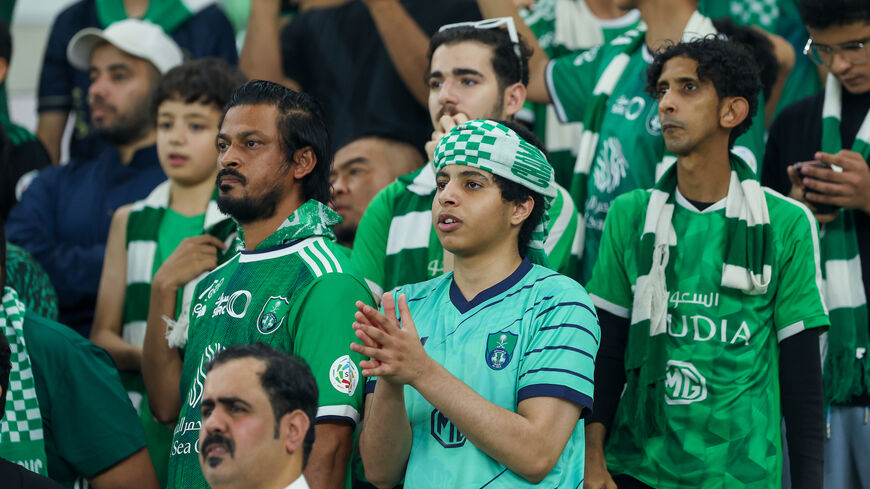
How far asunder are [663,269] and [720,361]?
1.17 ft

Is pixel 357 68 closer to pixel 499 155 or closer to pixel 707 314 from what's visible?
pixel 707 314

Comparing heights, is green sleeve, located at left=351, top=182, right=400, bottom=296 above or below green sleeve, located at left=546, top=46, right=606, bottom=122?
below

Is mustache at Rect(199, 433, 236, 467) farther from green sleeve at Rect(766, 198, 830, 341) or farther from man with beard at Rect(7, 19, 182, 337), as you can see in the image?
man with beard at Rect(7, 19, 182, 337)

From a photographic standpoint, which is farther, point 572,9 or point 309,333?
point 572,9

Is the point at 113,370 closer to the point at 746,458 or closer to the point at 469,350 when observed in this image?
the point at 469,350

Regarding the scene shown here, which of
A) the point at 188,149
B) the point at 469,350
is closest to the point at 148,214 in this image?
the point at 188,149

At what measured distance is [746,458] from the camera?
3.96 meters

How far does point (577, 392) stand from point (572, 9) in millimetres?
3309

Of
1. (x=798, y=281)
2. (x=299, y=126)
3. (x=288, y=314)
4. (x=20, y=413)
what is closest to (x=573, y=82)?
(x=798, y=281)

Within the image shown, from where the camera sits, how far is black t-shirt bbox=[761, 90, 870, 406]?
4629 millimetres

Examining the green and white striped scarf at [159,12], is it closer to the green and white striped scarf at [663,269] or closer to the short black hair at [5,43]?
the short black hair at [5,43]

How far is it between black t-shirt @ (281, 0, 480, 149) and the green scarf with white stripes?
62cm

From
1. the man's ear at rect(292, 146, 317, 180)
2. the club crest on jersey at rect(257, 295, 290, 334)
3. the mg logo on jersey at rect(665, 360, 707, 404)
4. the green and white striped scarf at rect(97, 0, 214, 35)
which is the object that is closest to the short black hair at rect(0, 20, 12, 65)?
the green and white striped scarf at rect(97, 0, 214, 35)

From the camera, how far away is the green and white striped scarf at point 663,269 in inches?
160
